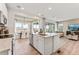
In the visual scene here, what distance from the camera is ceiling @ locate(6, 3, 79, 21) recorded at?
7.14 ft

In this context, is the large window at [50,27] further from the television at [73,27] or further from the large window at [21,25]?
the large window at [21,25]

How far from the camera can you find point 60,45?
2930 mm

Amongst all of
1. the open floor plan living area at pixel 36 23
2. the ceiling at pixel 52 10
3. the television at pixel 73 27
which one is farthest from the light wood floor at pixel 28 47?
the ceiling at pixel 52 10

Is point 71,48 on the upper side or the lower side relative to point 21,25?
lower

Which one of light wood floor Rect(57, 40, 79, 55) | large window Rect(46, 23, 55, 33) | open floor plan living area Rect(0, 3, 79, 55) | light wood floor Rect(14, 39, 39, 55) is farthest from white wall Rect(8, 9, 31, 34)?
light wood floor Rect(57, 40, 79, 55)

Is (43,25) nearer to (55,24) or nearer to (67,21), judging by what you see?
(55,24)

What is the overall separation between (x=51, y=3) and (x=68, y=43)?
1.08m

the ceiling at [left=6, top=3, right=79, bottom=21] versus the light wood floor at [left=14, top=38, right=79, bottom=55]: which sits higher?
the ceiling at [left=6, top=3, right=79, bottom=21]

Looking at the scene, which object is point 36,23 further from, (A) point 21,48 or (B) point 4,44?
(B) point 4,44

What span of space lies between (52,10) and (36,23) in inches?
18.3

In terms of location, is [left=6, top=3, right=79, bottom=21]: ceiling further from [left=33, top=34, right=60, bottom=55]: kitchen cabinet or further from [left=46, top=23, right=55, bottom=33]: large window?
[left=33, top=34, right=60, bottom=55]: kitchen cabinet

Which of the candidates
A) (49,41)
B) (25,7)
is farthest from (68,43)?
(25,7)

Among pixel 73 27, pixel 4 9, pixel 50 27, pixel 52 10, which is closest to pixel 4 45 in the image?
pixel 4 9

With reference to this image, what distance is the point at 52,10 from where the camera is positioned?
7.57 feet
